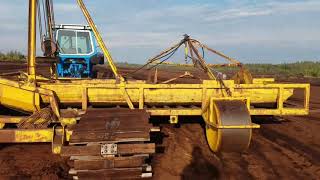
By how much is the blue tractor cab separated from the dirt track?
4.16m

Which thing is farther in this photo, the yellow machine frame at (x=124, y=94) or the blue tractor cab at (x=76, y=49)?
the blue tractor cab at (x=76, y=49)

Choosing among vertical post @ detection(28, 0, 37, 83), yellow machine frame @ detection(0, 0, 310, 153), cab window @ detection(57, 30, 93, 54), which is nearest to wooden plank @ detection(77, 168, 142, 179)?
yellow machine frame @ detection(0, 0, 310, 153)

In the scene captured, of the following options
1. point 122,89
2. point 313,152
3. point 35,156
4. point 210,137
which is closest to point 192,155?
point 210,137

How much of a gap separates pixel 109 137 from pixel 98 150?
264 millimetres

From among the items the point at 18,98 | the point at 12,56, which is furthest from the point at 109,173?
the point at 12,56

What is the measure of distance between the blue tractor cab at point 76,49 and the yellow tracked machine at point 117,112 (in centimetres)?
326

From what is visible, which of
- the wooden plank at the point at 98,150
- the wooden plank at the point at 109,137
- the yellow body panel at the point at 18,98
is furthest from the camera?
the yellow body panel at the point at 18,98

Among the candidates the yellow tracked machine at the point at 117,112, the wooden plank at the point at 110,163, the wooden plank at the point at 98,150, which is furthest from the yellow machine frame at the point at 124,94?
the wooden plank at the point at 110,163

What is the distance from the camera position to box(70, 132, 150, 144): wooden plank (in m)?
6.09

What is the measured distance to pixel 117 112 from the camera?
7020 mm

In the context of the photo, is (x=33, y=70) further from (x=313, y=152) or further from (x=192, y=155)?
(x=313, y=152)

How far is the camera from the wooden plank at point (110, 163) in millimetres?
5953

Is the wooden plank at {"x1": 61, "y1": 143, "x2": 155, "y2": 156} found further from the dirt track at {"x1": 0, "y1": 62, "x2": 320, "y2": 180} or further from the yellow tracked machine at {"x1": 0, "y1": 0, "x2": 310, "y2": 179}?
the dirt track at {"x1": 0, "y1": 62, "x2": 320, "y2": 180}

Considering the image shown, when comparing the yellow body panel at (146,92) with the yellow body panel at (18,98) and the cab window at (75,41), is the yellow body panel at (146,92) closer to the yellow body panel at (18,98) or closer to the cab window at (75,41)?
the yellow body panel at (18,98)
